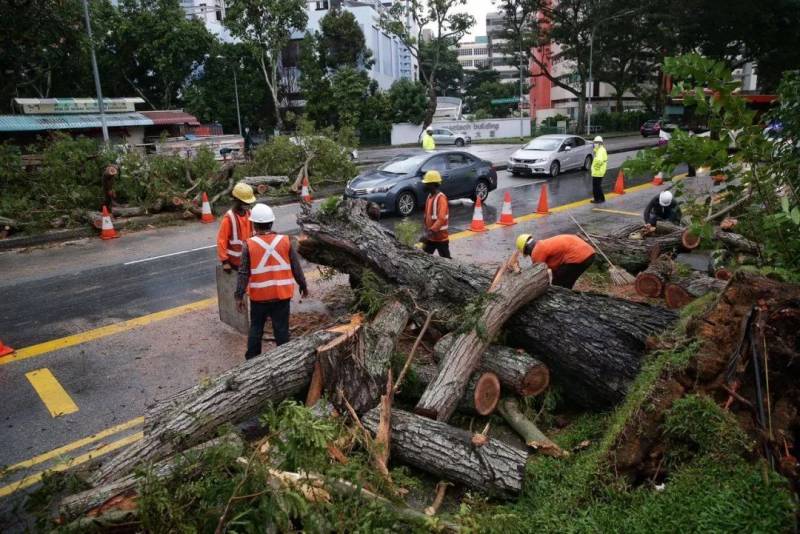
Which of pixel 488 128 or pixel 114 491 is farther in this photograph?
pixel 488 128

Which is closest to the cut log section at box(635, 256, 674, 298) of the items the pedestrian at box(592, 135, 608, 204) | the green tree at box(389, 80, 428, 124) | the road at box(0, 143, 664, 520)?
the road at box(0, 143, 664, 520)

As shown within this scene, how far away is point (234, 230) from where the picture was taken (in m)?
6.87

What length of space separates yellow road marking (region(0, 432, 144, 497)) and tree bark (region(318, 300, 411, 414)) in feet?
5.39

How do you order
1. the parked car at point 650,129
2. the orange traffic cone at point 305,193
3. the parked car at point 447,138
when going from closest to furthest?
the orange traffic cone at point 305,193 < the parked car at point 650,129 < the parked car at point 447,138

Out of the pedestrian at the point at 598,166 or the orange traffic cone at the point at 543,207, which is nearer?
the orange traffic cone at the point at 543,207

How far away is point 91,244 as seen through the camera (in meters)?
12.3

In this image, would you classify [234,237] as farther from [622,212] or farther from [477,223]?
[622,212]

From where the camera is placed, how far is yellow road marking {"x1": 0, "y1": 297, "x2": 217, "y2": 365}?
6715 millimetres

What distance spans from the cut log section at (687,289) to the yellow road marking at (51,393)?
6598 millimetres

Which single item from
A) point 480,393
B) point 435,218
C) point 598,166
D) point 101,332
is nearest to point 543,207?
point 598,166

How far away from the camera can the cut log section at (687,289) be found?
21.8ft

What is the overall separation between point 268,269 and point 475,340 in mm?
2083

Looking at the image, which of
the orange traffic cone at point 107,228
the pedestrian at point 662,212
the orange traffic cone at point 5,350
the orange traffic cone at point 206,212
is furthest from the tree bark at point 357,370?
the orange traffic cone at point 206,212

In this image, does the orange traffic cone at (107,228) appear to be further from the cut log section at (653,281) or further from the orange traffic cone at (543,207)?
the cut log section at (653,281)
